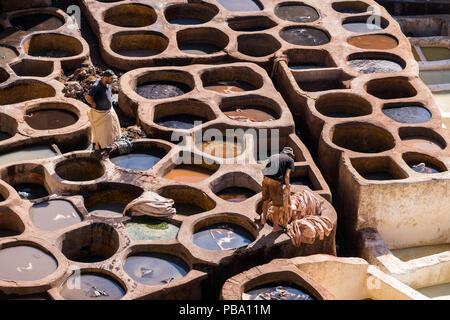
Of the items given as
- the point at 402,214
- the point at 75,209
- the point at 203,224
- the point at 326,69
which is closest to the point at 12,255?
the point at 75,209

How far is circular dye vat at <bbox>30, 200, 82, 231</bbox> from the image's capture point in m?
17.2

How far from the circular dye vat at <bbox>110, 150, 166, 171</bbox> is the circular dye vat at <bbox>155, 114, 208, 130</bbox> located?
1.41m

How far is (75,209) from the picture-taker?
17672 millimetres

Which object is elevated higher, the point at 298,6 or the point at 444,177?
the point at 298,6

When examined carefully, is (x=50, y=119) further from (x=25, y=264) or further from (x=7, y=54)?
(x=25, y=264)

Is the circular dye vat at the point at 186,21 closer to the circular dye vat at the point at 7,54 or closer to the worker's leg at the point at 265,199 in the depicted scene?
the circular dye vat at the point at 7,54

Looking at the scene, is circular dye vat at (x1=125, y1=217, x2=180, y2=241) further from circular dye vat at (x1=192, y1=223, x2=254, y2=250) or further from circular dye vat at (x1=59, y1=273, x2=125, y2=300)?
circular dye vat at (x1=59, y1=273, x2=125, y2=300)

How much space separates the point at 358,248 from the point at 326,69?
18.4 feet

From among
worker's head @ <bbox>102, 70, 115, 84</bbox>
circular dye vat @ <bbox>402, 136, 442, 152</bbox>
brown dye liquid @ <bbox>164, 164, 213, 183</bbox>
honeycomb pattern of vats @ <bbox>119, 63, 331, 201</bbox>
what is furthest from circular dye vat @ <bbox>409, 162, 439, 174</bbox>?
worker's head @ <bbox>102, 70, 115, 84</bbox>

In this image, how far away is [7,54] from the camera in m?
23.2

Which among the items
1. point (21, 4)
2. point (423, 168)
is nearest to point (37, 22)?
point (21, 4)

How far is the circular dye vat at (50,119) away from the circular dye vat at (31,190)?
2042mm

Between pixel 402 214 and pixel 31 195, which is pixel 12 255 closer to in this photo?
pixel 31 195

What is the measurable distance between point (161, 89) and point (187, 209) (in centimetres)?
474
